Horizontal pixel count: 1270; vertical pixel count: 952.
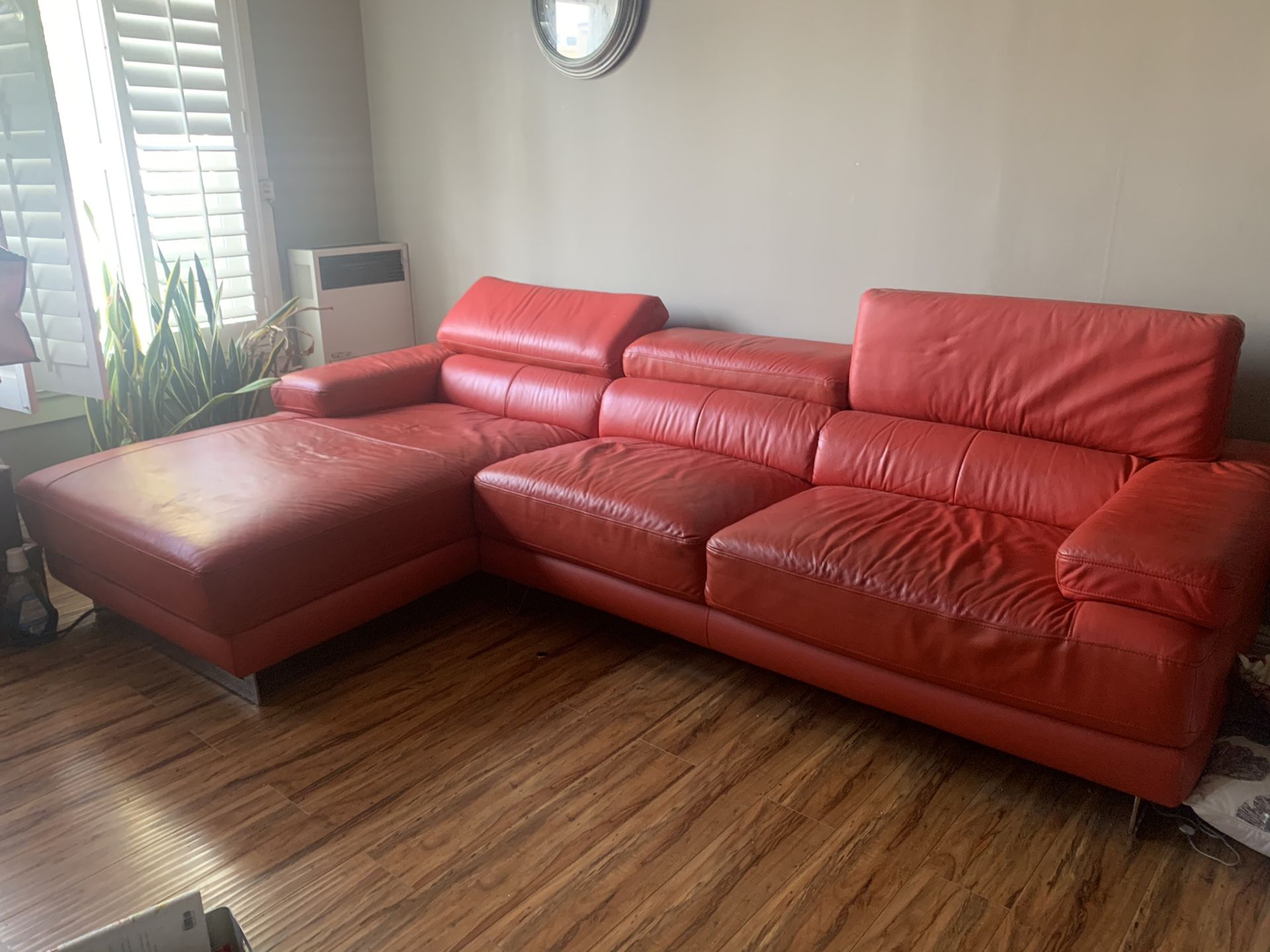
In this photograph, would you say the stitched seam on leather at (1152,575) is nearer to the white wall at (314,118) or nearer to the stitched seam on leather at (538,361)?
the stitched seam on leather at (538,361)

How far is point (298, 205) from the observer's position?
154 inches

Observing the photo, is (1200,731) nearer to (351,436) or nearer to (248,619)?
(248,619)

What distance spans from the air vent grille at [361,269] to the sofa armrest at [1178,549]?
3.09 meters

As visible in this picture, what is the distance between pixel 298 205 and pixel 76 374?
142 centimetres

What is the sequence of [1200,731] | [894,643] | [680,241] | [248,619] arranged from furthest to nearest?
[680,241], [248,619], [894,643], [1200,731]

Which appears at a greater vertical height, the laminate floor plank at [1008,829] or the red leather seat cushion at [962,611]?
the red leather seat cushion at [962,611]

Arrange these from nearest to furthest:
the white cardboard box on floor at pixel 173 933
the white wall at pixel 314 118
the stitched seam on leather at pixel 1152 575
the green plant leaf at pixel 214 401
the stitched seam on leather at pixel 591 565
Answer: the white cardboard box on floor at pixel 173 933 < the stitched seam on leather at pixel 1152 575 < the stitched seam on leather at pixel 591 565 < the green plant leaf at pixel 214 401 < the white wall at pixel 314 118

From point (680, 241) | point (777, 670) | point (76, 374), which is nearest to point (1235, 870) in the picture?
point (777, 670)

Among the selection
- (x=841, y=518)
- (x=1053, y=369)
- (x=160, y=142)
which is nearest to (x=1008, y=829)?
(x=841, y=518)

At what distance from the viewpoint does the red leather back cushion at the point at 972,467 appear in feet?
7.07

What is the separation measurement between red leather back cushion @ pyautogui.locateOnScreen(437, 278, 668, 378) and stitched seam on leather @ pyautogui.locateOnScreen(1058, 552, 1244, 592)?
5.51 ft

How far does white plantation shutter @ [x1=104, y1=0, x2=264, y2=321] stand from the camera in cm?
329

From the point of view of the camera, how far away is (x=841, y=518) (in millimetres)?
2180

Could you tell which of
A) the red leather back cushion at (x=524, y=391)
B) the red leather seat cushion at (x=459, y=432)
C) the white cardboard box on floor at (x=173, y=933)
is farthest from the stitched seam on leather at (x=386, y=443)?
the white cardboard box on floor at (x=173, y=933)
